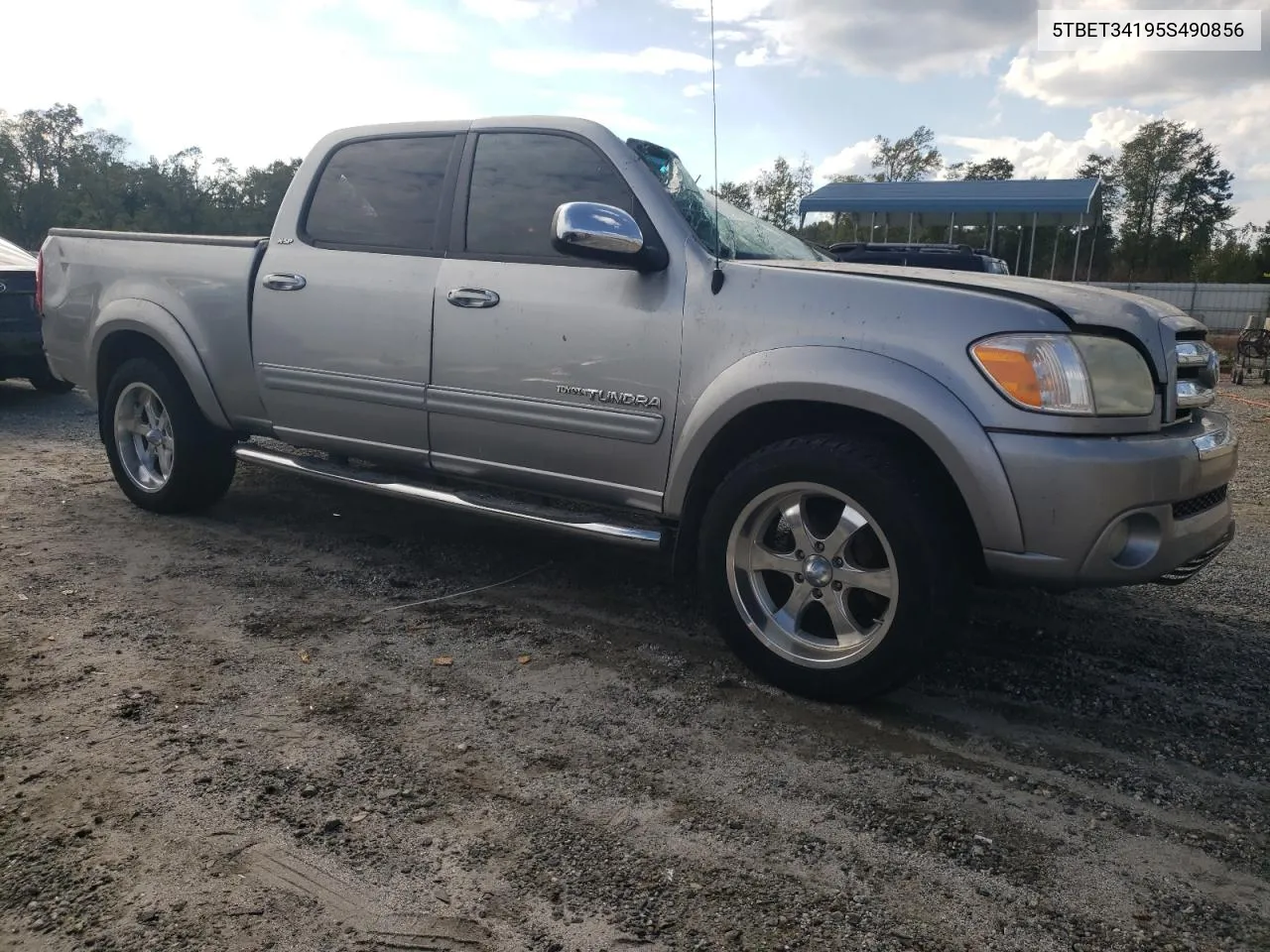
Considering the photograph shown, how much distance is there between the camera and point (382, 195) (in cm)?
441

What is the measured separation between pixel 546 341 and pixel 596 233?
542 millimetres

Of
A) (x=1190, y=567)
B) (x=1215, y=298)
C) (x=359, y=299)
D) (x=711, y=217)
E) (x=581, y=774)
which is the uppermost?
(x=1215, y=298)

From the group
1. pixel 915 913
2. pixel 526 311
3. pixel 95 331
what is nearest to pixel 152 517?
pixel 95 331

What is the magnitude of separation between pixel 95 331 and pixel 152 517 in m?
1.05

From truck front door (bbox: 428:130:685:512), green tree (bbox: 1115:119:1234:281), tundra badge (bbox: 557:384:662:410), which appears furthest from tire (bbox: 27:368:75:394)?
green tree (bbox: 1115:119:1234:281)

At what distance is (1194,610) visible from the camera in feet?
13.6

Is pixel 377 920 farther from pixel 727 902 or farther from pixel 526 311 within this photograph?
pixel 526 311

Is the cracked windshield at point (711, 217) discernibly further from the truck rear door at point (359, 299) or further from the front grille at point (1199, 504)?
the front grille at point (1199, 504)

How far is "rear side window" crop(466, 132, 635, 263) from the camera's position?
3.78m

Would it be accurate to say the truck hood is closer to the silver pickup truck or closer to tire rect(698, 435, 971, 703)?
the silver pickup truck

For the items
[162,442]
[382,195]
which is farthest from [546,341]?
[162,442]

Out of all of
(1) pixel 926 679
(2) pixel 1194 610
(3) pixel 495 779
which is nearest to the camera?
(3) pixel 495 779

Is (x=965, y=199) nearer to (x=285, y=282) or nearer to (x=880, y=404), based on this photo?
(x=285, y=282)

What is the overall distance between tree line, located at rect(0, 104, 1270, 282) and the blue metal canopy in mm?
966
